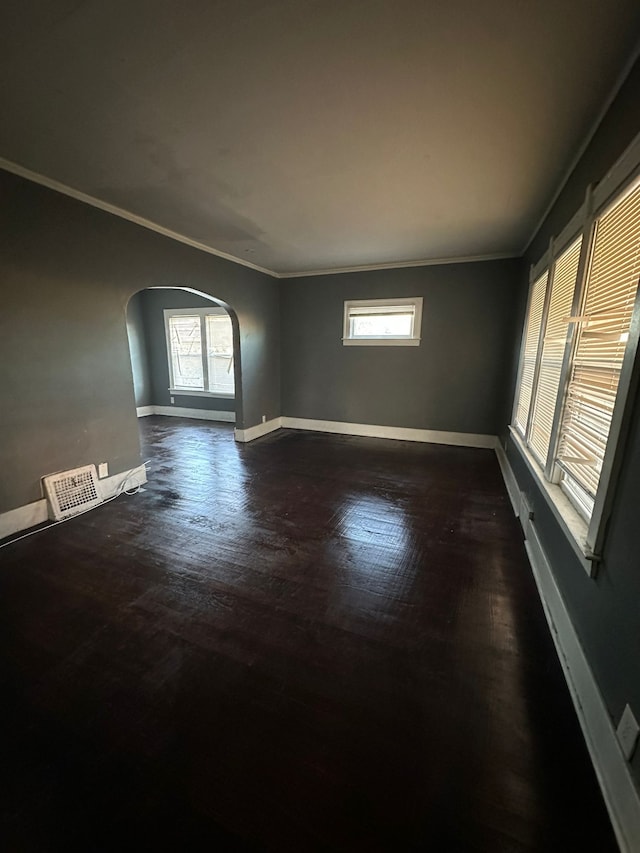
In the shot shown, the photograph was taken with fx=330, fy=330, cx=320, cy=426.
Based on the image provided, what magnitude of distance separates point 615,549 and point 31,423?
12.2 ft

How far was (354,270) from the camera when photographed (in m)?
5.17

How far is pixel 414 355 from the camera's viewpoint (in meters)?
5.12

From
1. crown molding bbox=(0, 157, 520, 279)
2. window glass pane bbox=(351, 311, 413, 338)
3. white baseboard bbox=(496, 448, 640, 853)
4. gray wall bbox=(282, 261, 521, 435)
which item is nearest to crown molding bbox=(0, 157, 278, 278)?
crown molding bbox=(0, 157, 520, 279)

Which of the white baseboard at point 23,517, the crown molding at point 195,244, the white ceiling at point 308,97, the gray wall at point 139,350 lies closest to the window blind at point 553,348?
the white ceiling at point 308,97

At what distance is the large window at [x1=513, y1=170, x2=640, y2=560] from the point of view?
1.34 metres

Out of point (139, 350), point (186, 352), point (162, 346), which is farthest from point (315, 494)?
point (139, 350)

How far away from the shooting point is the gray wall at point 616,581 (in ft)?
3.54

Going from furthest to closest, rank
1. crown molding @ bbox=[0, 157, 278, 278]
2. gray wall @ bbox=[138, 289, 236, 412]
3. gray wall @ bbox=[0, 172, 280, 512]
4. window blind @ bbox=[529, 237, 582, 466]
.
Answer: gray wall @ bbox=[138, 289, 236, 412] < gray wall @ bbox=[0, 172, 280, 512] < crown molding @ bbox=[0, 157, 278, 278] < window blind @ bbox=[529, 237, 582, 466]

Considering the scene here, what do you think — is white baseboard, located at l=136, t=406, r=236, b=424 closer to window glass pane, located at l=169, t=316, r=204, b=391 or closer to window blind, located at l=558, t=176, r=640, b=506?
window glass pane, located at l=169, t=316, r=204, b=391

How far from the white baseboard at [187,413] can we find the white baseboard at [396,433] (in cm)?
125

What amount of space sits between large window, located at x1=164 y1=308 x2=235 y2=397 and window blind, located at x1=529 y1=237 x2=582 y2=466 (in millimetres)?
5097

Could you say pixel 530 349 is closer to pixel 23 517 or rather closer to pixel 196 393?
pixel 23 517

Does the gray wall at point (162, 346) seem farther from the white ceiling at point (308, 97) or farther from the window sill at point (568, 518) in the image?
the window sill at point (568, 518)

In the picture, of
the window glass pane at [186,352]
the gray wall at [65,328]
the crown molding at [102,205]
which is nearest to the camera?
the crown molding at [102,205]
